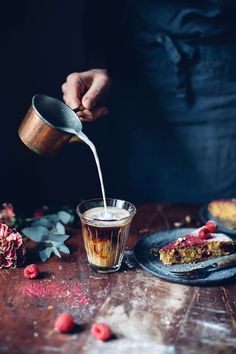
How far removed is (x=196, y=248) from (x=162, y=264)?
0.45ft

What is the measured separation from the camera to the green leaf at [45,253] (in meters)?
1.52

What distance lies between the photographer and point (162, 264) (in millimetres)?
1480

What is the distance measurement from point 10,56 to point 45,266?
3.60 feet

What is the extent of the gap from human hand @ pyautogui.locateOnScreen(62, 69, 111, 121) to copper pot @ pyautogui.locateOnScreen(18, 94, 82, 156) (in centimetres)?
11

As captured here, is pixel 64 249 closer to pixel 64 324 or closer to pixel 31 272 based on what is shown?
pixel 31 272

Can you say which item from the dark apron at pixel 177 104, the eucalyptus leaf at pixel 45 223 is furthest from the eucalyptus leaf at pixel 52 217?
the dark apron at pixel 177 104

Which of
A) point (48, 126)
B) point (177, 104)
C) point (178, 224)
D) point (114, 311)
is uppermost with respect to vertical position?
point (48, 126)

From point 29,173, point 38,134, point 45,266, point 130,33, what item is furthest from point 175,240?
point 130,33

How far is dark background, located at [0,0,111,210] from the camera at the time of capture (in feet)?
6.99

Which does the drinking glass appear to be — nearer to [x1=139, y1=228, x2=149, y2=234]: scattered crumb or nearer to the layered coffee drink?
the layered coffee drink

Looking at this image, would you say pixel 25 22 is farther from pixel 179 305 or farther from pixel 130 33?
pixel 179 305

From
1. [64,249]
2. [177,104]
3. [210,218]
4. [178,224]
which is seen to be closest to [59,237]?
[64,249]

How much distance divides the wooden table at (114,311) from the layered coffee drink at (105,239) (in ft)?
0.12

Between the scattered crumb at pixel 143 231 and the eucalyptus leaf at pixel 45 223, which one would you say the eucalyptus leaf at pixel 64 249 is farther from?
the scattered crumb at pixel 143 231
